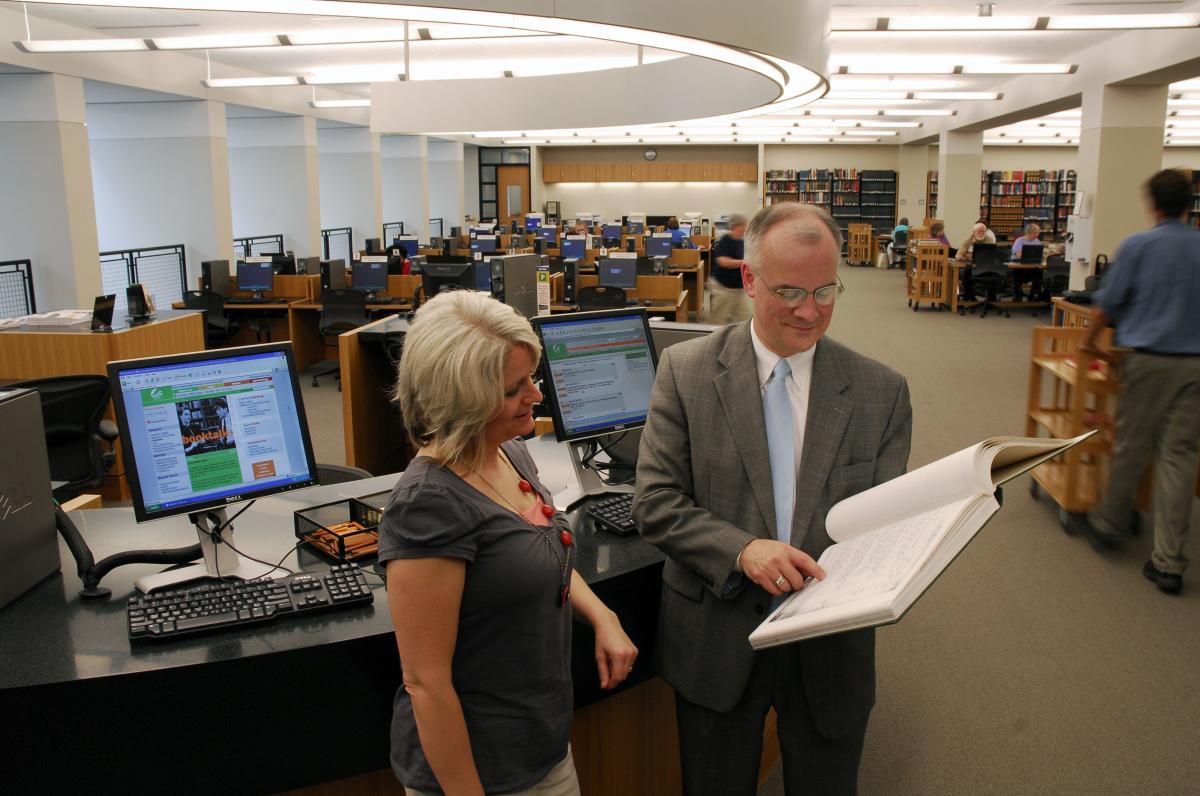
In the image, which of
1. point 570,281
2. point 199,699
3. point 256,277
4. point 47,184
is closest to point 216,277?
point 256,277

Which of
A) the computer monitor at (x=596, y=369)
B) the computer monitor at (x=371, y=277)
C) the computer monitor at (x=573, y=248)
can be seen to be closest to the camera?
the computer monitor at (x=596, y=369)

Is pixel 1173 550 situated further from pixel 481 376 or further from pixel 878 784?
pixel 481 376

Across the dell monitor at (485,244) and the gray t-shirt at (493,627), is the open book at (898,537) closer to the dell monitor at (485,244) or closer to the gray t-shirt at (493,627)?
the gray t-shirt at (493,627)

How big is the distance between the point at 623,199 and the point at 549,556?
2564 centimetres

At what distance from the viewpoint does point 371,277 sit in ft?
34.2

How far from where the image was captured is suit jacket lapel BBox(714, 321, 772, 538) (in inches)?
66.2

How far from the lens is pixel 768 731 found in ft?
9.29

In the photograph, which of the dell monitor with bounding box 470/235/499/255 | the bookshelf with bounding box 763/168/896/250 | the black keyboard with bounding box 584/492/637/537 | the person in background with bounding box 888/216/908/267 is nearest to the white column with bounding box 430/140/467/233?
the dell monitor with bounding box 470/235/499/255

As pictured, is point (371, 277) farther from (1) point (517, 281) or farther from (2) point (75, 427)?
(2) point (75, 427)

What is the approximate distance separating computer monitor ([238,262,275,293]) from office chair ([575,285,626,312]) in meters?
3.54

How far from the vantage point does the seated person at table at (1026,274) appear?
14391 millimetres

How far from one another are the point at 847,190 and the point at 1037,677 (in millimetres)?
23916

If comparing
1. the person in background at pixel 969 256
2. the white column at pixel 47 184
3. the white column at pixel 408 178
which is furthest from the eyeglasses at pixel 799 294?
the white column at pixel 408 178

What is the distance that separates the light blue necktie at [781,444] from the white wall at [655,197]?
24732 millimetres
